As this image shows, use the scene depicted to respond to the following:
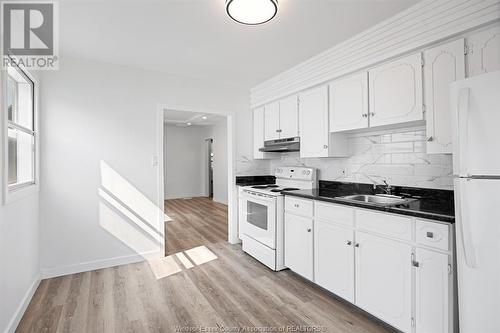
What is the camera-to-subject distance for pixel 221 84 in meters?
3.79

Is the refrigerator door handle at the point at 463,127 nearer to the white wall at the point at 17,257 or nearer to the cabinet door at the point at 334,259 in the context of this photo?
the cabinet door at the point at 334,259

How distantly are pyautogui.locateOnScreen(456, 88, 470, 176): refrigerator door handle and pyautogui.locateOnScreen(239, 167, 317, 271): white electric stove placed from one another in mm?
1763

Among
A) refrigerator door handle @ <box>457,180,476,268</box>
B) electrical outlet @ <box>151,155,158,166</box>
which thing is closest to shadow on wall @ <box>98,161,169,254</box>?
electrical outlet @ <box>151,155,158,166</box>

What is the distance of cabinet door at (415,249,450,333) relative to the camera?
5.09 ft

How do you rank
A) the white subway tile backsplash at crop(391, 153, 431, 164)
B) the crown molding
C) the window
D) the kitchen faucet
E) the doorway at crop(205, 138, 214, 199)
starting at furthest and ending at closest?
1. the doorway at crop(205, 138, 214, 199)
2. the kitchen faucet
3. the white subway tile backsplash at crop(391, 153, 431, 164)
4. the window
5. the crown molding

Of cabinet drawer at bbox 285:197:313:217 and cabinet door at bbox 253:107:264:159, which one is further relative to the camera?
cabinet door at bbox 253:107:264:159

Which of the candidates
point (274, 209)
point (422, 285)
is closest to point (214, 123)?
point (274, 209)

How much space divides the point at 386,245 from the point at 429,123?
3.21ft

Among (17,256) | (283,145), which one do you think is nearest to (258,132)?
(283,145)

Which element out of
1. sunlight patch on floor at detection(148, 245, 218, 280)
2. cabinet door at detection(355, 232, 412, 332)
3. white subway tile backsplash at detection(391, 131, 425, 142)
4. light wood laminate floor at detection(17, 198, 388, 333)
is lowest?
light wood laminate floor at detection(17, 198, 388, 333)

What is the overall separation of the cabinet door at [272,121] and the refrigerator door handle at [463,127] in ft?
7.38

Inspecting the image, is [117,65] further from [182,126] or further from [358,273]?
[182,126]

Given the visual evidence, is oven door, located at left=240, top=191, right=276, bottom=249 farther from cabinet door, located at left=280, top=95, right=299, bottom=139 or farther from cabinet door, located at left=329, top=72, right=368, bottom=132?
cabinet door, located at left=329, top=72, right=368, bottom=132

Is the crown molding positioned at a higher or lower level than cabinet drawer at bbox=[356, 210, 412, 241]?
higher
